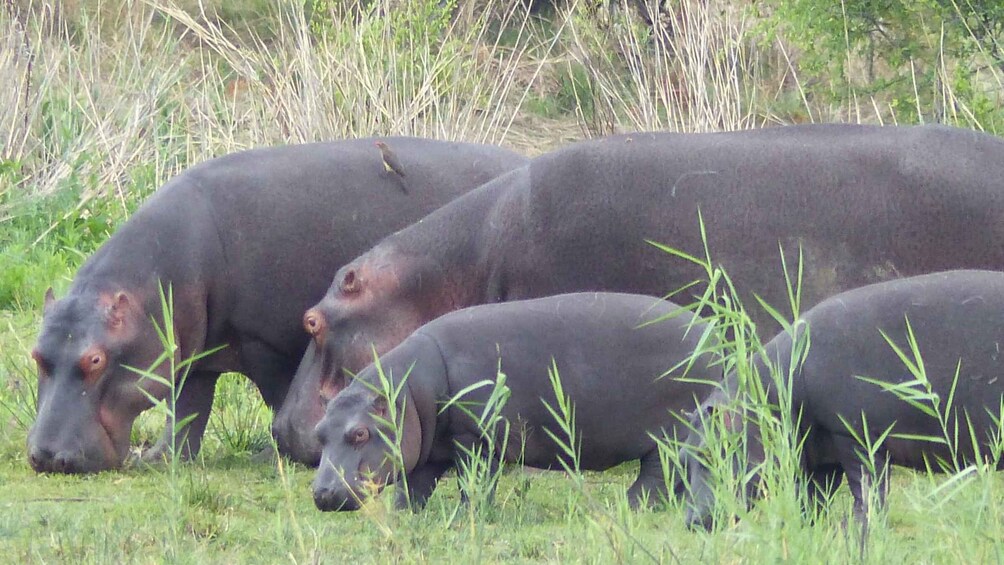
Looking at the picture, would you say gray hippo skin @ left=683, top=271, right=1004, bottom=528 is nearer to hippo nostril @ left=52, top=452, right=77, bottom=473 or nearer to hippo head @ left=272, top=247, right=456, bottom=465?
hippo head @ left=272, top=247, right=456, bottom=465

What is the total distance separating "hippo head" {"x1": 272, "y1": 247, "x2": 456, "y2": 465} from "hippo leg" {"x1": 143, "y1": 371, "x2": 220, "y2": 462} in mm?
356

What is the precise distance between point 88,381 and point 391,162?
1263mm

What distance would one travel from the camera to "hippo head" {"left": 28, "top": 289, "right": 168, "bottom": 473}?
15.3ft

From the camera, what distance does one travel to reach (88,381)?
4762 millimetres

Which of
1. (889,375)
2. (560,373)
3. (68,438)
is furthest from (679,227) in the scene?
(68,438)

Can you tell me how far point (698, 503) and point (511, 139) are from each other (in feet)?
27.2

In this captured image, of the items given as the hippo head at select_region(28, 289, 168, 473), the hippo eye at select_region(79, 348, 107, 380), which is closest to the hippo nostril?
the hippo head at select_region(28, 289, 168, 473)

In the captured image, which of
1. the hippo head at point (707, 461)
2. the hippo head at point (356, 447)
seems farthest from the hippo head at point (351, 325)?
the hippo head at point (707, 461)

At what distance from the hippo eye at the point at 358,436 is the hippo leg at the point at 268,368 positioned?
4.72 ft

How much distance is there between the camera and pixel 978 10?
7.65 m

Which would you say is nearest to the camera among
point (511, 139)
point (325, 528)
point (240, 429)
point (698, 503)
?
point (698, 503)

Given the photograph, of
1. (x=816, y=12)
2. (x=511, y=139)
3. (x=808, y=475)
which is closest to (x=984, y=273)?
(x=808, y=475)

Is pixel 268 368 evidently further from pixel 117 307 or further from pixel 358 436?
pixel 358 436

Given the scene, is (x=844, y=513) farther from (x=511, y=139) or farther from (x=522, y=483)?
(x=511, y=139)
